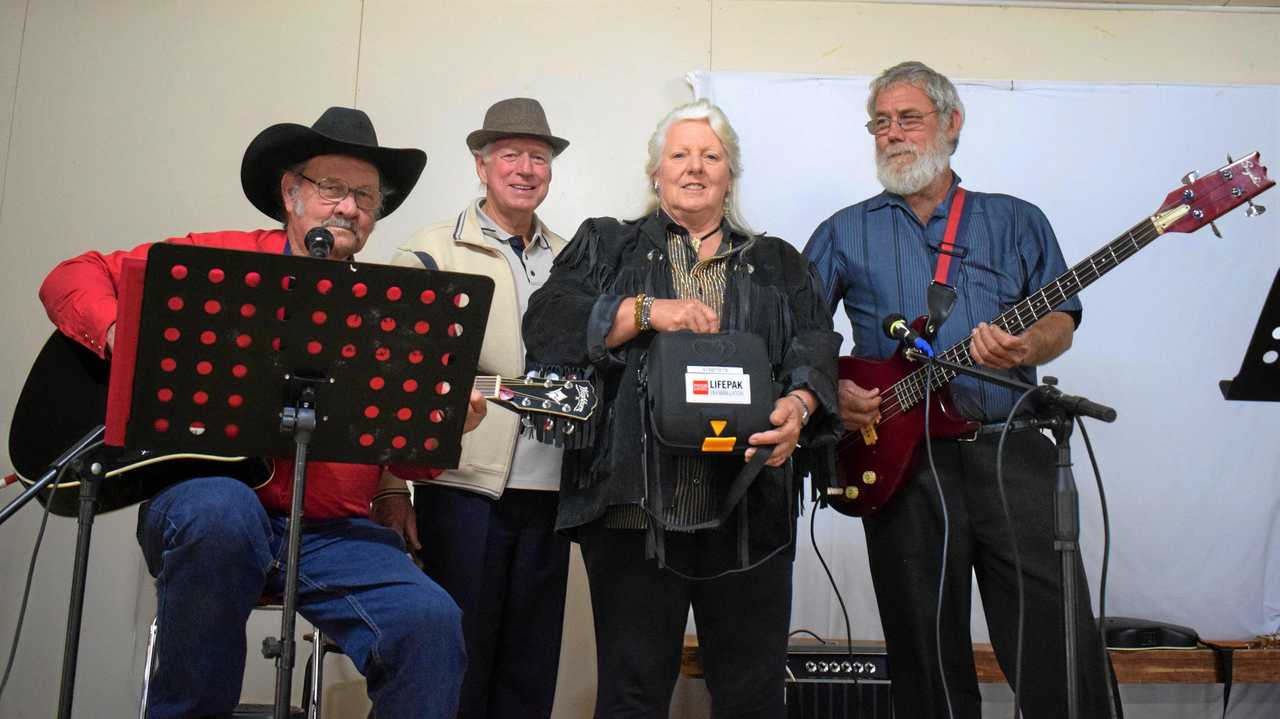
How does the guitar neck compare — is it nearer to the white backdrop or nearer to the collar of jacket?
the collar of jacket

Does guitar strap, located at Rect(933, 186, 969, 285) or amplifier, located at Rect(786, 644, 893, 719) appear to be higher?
guitar strap, located at Rect(933, 186, 969, 285)

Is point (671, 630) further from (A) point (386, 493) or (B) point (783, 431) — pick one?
(A) point (386, 493)

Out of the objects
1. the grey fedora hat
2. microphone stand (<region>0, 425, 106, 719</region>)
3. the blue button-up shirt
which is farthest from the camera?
the grey fedora hat

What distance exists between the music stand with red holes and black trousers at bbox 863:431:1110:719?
4.14 feet

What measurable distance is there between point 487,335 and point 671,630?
3.02 ft

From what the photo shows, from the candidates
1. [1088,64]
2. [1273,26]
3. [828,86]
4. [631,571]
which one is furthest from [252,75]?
[1273,26]

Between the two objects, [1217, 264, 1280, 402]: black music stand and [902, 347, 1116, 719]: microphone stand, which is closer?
[902, 347, 1116, 719]: microphone stand

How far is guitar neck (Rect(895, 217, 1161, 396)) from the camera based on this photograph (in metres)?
2.69

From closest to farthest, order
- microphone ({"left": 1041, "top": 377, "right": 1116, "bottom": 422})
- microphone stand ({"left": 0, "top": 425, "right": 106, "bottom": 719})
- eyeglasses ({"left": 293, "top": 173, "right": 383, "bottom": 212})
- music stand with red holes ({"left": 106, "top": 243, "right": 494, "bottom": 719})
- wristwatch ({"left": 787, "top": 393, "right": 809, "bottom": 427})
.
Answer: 1. music stand with red holes ({"left": 106, "top": 243, "right": 494, "bottom": 719})
2. microphone ({"left": 1041, "top": 377, "right": 1116, "bottom": 422})
3. microphone stand ({"left": 0, "top": 425, "right": 106, "bottom": 719})
4. wristwatch ({"left": 787, "top": 393, "right": 809, "bottom": 427})
5. eyeglasses ({"left": 293, "top": 173, "right": 383, "bottom": 212})

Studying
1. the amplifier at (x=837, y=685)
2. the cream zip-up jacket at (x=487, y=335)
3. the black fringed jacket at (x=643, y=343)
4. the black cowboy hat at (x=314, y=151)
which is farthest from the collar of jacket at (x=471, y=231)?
the amplifier at (x=837, y=685)

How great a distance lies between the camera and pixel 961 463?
106 inches

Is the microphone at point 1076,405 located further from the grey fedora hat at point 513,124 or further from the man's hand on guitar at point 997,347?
the grey fedora hat at point 513,124

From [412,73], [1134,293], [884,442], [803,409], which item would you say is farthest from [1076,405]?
[412,73]

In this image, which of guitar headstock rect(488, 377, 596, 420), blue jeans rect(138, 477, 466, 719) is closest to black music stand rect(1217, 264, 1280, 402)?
guitar headstock rect(488, 377, 596, 420)
